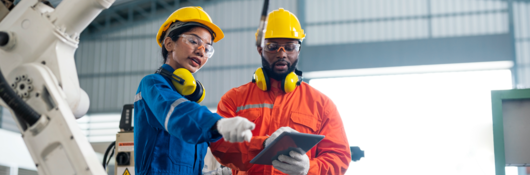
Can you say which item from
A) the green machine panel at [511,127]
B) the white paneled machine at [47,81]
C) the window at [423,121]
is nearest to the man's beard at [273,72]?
the white paneled machine at [47,81]

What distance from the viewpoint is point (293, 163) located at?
2.43 meters

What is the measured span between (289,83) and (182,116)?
1166 millimetres

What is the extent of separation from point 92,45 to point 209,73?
3.95 meters

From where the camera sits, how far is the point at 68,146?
1841 mm

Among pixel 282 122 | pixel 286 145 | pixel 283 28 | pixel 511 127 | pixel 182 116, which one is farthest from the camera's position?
pixel 511 127

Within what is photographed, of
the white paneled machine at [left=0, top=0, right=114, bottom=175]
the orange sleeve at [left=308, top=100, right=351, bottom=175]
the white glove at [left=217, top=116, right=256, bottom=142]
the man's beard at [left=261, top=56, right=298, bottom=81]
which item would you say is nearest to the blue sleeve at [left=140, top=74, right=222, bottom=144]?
the white glove at [left=217, top=116, right=256, bottom=142]

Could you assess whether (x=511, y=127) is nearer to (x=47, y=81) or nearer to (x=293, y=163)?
(x=293, y=163)

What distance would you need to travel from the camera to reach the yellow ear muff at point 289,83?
2.91 metres

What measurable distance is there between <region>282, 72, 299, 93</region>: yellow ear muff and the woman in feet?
1.77

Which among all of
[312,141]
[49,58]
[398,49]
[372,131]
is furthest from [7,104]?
[398,49]

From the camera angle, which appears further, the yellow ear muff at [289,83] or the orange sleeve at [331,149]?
the yellow ear muff at [289,83]

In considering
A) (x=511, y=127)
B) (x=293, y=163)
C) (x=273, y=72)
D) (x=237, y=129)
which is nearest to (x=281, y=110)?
(x=273, y=72)

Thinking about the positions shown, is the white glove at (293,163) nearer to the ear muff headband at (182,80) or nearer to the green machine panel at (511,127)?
the ear muff headband at (182,80)

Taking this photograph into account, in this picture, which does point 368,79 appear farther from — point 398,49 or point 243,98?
point 243,98
